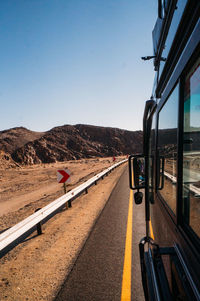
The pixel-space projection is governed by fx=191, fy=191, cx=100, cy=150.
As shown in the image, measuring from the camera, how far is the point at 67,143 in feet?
227

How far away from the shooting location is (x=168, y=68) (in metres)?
1.94

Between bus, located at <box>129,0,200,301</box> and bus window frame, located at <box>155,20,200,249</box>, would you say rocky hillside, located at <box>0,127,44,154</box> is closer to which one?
bus, located at <box>129,0,200,301</box>

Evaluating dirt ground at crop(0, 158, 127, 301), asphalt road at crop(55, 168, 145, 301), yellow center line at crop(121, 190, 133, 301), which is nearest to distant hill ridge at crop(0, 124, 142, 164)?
dirt ground at crop(0, 158, 127, 301)

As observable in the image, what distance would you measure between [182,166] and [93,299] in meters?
2.45

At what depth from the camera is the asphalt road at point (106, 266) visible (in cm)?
284

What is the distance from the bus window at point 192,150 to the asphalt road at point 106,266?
6.90 feet

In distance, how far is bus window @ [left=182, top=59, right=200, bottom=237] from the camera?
1308 mm

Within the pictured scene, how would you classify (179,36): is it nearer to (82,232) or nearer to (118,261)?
(118,261)

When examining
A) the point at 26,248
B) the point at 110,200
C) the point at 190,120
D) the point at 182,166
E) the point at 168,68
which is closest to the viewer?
the point at 190,120

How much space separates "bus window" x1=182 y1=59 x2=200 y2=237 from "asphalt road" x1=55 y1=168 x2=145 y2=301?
2.10 metres

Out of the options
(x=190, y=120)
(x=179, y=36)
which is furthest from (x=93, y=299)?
(x=179, y=36)

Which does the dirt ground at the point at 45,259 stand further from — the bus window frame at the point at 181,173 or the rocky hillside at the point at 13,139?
the rocky hillside at the point at 13,139

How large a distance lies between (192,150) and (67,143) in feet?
226

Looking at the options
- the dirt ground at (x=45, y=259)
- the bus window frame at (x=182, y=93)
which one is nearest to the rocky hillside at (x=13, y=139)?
the dirt ground at (x=45, y=259)
